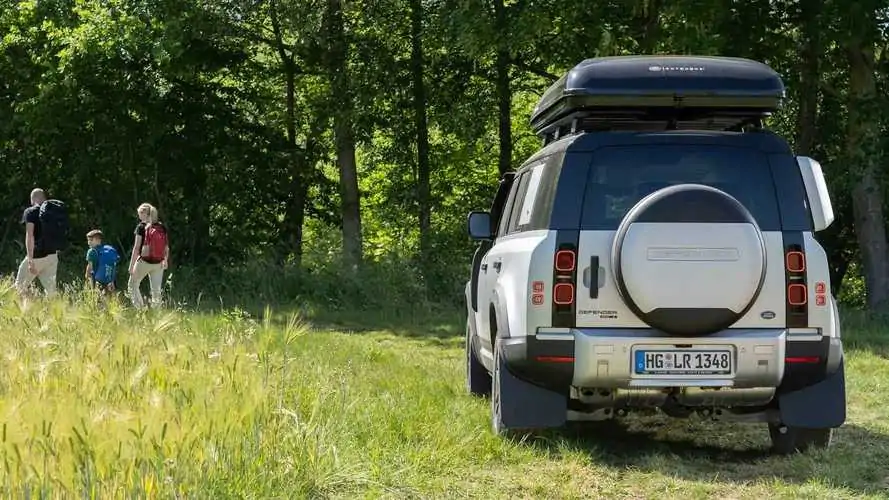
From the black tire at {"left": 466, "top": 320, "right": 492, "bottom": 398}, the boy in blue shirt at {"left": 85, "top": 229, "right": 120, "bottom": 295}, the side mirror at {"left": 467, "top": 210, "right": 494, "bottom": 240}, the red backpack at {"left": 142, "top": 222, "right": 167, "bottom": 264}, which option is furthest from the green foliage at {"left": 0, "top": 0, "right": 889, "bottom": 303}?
the side mirror at {"left": 467, "top": 210, "right": 494, "bottom": 240}

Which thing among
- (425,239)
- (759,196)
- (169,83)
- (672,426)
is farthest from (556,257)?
(169,83)

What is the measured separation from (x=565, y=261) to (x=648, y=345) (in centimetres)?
69

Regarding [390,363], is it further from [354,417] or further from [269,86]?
[269,86]

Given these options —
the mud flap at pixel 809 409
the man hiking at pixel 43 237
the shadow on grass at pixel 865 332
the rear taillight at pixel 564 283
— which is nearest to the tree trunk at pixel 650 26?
the shadow on grass at pixel 865 332

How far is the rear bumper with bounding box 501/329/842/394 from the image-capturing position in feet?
22.1

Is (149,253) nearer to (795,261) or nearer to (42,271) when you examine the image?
(42,271)

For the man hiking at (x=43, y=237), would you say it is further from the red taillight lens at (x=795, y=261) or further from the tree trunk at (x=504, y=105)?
the red taillight lens at (x=795, y=261)

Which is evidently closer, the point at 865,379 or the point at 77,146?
the point at 865,379

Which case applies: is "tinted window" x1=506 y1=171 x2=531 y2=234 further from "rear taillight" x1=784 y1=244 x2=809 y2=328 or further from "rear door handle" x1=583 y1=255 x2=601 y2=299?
"rear taillight" x1=784 y1=244 x2=809 y2=328

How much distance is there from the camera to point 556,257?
22.4 feet

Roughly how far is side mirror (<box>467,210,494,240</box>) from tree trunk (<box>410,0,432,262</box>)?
46.7 feet

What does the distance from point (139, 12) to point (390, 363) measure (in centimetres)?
1352

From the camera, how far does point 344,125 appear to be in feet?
78.2

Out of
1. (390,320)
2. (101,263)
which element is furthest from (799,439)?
(101,263)
